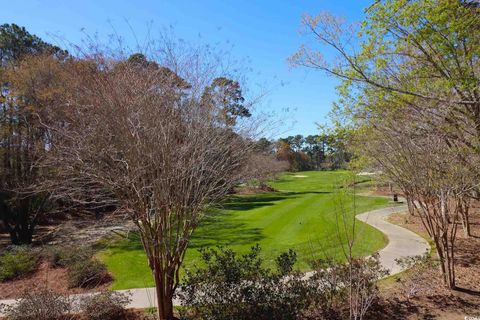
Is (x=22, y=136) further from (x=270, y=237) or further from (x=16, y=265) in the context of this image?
(x=270, y=237)

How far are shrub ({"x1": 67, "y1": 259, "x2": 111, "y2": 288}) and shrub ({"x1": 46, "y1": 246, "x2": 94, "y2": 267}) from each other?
1.87ft

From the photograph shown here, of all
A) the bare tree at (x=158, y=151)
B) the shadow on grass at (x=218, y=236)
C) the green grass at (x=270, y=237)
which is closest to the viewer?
the bare tree at (x=158, y=151)

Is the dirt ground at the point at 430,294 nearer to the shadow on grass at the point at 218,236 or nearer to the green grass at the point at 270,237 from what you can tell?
the green grass at the point at 270,237

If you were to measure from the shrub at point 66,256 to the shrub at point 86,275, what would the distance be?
0.57 meters

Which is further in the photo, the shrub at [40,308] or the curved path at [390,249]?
the curved path at [390,249]

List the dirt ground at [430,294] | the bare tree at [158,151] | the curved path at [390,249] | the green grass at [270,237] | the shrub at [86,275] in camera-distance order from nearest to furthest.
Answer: the bare tree at [158,151]
the dirt ground at [430,294]
the curved path at [390,249]
the shrub at [86,275]
the green grass at [270,237]

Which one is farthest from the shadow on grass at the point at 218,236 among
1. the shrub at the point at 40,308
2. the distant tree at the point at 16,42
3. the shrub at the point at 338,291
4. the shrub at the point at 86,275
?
the distant tree at the point at 16,42

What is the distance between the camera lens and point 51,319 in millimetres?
6219

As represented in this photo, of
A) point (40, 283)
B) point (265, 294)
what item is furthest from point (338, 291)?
point (40, 283)

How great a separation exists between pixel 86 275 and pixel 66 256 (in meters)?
1.90

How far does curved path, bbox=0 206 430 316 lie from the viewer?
7.91m

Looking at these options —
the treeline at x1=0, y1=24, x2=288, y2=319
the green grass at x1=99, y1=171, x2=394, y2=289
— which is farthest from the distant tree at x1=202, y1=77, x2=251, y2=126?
the green grass at x1=99, y1=171, x2=394, y2=289

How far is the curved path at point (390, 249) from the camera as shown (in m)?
7.91


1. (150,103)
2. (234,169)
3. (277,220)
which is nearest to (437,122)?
(234,169)
